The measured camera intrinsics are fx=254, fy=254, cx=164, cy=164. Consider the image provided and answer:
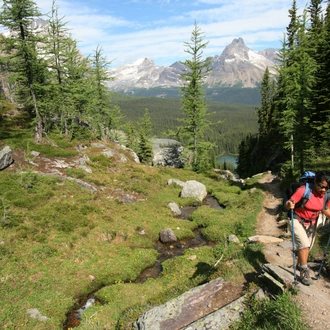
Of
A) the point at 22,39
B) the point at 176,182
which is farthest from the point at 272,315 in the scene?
the point at 22,39

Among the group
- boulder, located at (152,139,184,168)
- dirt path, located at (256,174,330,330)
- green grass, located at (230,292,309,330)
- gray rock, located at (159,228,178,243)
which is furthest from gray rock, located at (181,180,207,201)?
green grass, located at (230,292,309,330)

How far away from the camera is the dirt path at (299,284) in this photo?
21.9ft

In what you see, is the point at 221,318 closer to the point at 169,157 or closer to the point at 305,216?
the point at 305,216

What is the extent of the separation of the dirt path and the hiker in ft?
1.77

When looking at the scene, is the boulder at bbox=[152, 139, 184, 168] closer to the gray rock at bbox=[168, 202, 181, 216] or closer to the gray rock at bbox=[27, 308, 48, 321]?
the gray rock at bbox=[168, 202, 181, 216]

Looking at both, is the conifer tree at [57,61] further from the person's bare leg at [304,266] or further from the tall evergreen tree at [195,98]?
the person's bare leg at [304,266]

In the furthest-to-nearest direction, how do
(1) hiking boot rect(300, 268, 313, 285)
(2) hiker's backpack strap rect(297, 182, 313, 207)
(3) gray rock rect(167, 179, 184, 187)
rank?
1. (3) gray rock rect(167, 179, 184, 187)
2. (1) hiking boot rect(300, 268, 313, 285)
3. (2) hiker's backpack strap rect(297, 182, 313, 207)

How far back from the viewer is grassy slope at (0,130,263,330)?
12180mm

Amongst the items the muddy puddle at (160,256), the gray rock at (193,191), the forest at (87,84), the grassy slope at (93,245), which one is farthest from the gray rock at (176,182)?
the forest at (87,84)

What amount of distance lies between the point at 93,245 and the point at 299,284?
45.8 feet

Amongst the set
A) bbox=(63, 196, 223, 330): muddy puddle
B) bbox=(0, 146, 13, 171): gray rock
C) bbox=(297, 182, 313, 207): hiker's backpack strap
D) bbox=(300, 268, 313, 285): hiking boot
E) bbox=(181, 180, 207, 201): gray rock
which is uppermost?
bbox=(297, 182, 313, 207): hiker's backpack strap

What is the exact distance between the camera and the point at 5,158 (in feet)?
77.5

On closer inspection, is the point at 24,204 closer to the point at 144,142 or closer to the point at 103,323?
the point at 103,323

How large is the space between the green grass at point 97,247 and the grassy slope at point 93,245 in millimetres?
57
